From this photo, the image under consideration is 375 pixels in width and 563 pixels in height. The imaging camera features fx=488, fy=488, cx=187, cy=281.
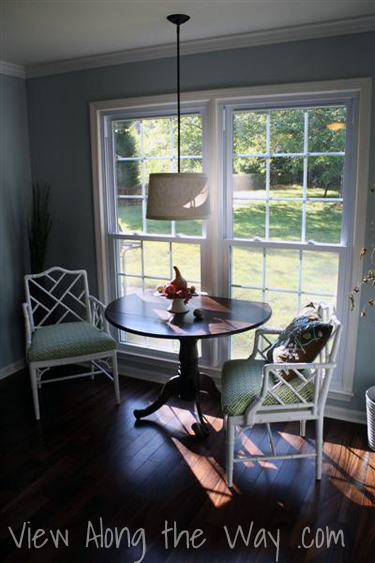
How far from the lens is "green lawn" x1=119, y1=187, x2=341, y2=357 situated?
3119mm

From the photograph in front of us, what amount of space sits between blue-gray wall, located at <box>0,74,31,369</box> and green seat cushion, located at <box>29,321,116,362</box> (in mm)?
591

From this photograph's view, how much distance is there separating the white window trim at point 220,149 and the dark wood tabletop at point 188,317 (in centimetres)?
36

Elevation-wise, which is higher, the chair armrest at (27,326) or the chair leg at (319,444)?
the chair armrest at (27,326)

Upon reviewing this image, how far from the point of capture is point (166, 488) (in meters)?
2.57

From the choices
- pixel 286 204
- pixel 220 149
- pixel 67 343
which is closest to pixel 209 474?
pixel 67 343

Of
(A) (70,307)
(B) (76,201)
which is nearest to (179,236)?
(B) (76,201)

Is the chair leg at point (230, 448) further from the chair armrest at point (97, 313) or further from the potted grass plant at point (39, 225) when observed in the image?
the potted grass plant at point (39, 225)

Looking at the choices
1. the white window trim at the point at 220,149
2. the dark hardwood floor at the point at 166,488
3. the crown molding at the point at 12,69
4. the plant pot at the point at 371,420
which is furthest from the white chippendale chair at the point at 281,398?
the crown molding at the point at 12,69

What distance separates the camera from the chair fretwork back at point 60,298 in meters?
3.81

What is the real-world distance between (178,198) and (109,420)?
62.5 inches

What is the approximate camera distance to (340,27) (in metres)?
2.75

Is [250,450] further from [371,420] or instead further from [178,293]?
[178,293]

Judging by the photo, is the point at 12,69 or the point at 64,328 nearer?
the point at 64,328

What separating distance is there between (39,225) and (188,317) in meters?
1.71
